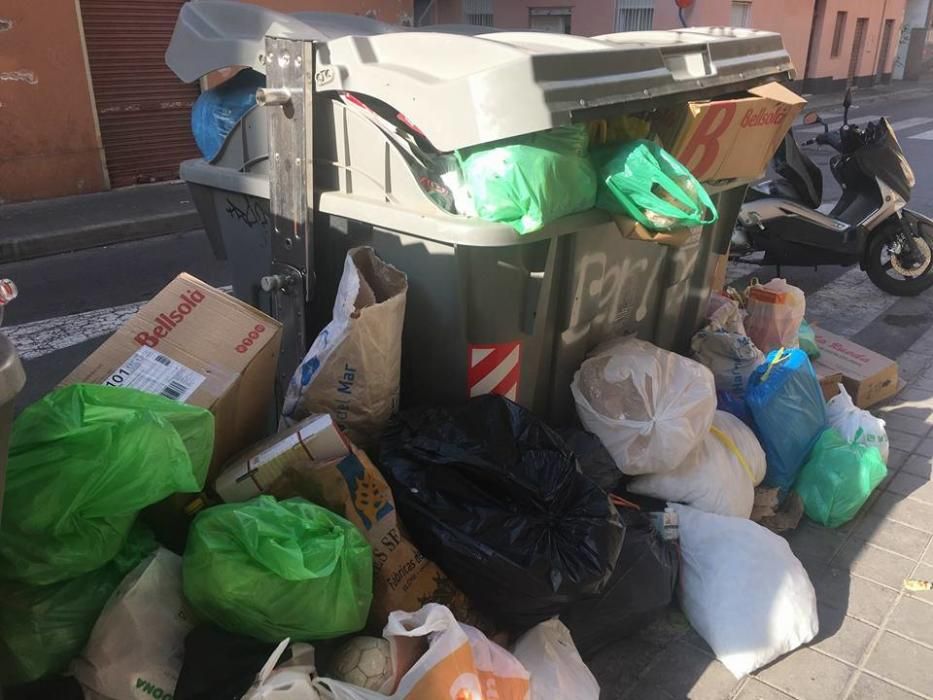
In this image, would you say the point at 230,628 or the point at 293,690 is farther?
the point at 230,628

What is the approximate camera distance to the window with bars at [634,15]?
49.4 ft

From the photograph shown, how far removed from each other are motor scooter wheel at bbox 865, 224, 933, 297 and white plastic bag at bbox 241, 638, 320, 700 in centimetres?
524

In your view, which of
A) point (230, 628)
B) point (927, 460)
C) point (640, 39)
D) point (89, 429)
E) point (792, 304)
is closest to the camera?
point (89, 429)

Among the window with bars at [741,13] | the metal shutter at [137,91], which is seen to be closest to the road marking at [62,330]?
the metal shutter at [137,91]

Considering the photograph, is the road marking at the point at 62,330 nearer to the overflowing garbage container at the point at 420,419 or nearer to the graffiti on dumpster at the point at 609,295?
the overflowing garbage container at the point at 420,419

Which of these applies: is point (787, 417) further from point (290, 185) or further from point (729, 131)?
point (290, 185)

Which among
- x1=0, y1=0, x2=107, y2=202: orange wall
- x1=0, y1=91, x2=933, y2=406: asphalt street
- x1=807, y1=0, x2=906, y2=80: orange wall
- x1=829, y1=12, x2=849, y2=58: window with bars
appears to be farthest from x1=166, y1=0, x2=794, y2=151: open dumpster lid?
x1=829, y1=12, x2=849, y2=58: window with bars

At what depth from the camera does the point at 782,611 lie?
2.32 meters

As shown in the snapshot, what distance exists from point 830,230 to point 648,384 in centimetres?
330

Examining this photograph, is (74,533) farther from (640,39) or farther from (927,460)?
(927,460)

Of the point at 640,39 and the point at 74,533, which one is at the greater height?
the point at 640,39

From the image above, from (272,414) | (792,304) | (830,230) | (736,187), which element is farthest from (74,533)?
(830,230)

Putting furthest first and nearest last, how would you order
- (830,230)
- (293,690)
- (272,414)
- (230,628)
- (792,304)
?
1. (830,230)
2. (792,304)
3. (272,414)
4. (230,628)
5. (293,690)

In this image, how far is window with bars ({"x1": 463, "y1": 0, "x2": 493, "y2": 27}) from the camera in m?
16.8
